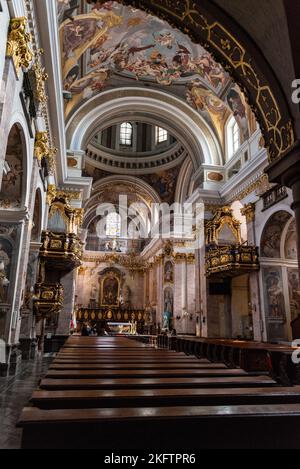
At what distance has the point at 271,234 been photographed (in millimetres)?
11867

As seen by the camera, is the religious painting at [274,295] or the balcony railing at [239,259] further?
the balcony railing at [239,259]

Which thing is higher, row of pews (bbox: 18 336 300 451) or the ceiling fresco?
the ceiling fresco

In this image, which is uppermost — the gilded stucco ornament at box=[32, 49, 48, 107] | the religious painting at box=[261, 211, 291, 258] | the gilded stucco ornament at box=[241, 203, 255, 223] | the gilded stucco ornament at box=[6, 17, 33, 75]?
the gilded stucco ornament at box=[32, 49, 48, 107]

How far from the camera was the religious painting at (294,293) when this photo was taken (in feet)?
37.5

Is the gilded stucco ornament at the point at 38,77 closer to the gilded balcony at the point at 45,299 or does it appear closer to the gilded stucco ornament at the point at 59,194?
the gilded stucco ornament at the point at 59,194

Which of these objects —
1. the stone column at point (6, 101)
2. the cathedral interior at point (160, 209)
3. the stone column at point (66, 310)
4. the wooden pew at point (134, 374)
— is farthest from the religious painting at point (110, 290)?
the wooden pew at point (134, 374)

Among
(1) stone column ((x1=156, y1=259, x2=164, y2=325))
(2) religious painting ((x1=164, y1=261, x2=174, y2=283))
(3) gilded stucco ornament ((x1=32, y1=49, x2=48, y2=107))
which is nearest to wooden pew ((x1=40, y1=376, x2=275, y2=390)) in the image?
(3) gilded stucco ornament ((x1=32, y1=49, x2=48, y2=107))

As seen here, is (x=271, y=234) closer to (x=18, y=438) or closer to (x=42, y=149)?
(x=42, y=149)

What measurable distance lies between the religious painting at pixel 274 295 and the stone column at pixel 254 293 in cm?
26

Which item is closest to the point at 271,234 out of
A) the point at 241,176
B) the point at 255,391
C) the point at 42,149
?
the point at 241,176

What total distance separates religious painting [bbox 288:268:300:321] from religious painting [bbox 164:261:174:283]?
8.86 meters

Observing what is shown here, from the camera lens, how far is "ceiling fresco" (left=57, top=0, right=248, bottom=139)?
10672 mm

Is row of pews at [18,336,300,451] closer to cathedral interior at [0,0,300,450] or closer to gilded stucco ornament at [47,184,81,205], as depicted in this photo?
cathedral interior at [0,0,300,450]

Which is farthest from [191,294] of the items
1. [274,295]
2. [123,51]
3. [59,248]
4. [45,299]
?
[123,51]
